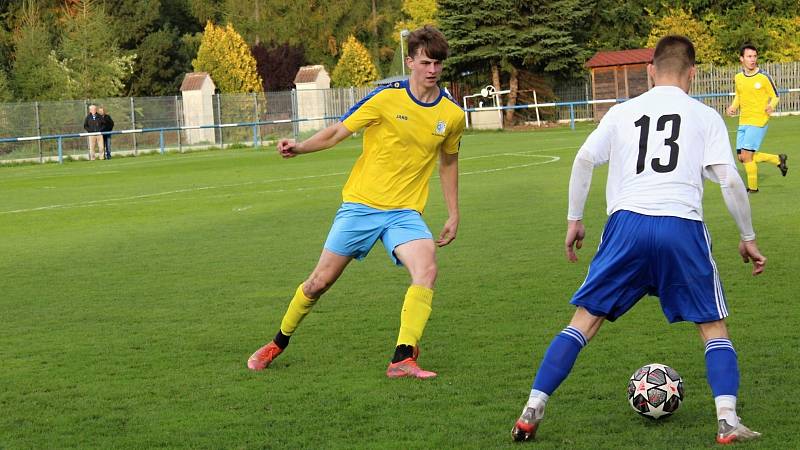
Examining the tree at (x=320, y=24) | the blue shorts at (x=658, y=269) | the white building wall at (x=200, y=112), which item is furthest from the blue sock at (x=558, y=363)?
the tree at (x=320, y=24)

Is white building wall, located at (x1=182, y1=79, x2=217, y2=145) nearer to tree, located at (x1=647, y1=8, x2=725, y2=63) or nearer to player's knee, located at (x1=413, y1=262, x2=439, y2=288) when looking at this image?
tree, located at (x1=647, y1=8, x2=725, y2=63)

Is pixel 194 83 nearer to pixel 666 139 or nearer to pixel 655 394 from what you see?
pixel 655 394

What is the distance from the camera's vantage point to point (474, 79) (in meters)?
59.0

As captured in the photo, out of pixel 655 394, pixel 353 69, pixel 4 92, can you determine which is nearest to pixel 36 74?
pixel 4 92

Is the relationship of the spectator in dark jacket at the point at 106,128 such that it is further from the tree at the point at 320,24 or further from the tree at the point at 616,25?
the tree at the point at 320,24

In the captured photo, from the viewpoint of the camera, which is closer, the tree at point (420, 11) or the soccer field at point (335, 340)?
the soccer field at point (335, 340)

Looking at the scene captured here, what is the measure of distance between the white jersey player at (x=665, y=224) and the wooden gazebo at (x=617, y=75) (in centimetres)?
4888

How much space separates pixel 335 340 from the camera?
27.9 feet

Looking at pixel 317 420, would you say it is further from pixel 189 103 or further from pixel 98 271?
pixel 189 103

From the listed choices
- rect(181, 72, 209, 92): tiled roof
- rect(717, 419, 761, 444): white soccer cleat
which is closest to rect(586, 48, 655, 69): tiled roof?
rect(181, 72, 209, 92): tiled roof

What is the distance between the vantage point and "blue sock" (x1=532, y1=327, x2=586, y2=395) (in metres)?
5.60

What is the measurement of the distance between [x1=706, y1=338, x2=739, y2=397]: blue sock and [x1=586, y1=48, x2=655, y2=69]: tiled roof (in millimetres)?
48977

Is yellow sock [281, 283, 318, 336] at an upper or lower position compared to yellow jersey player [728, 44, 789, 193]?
lower

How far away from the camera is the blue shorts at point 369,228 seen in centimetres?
747
